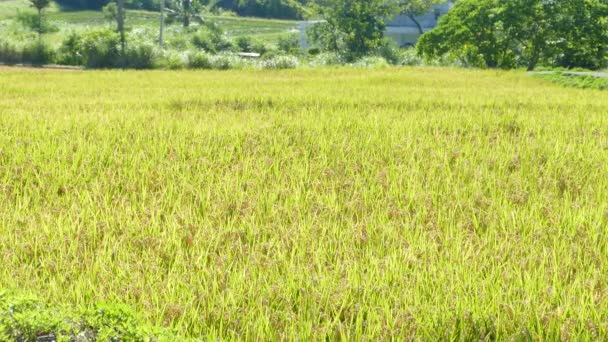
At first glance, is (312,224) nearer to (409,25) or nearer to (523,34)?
(523,34)

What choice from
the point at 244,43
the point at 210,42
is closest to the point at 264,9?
the point at 244,43

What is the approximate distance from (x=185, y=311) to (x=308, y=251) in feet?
2.93

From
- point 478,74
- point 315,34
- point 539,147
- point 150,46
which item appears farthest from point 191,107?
point 315,34

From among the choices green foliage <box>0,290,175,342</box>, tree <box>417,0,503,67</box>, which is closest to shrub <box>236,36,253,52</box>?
tree <box>417,0,503,67</box>

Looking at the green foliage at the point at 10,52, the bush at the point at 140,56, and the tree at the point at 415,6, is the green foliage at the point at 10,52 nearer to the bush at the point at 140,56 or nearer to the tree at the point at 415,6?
A: the bush at the point at 140,56

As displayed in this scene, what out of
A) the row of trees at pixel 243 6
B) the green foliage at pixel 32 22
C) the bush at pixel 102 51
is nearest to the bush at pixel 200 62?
the bush at pixel 102 51

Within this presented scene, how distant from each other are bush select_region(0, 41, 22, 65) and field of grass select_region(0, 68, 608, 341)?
2366cm

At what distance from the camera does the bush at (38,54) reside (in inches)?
1153

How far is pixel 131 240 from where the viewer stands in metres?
3.39

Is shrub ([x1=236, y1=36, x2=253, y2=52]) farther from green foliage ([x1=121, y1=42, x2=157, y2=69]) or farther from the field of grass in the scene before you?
the field of grass

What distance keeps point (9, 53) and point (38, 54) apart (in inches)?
46.9

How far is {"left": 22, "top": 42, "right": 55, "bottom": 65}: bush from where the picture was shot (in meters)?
29.3

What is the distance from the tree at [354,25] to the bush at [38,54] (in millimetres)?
20545

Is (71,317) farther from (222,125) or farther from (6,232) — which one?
(222,125)
